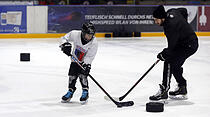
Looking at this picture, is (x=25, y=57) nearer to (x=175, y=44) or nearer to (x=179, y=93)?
(x=179, y=93)

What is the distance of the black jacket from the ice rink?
2.02ft

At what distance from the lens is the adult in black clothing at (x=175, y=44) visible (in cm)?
484

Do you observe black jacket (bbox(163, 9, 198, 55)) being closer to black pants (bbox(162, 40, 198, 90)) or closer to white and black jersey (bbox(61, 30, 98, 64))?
black pants (bbox(162, 40, 198, 90))

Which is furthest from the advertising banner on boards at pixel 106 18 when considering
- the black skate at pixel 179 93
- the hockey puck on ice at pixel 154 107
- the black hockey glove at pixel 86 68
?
the hockey puck on ice at pixel 154 107

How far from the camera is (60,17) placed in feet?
42.4

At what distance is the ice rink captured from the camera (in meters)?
4.70

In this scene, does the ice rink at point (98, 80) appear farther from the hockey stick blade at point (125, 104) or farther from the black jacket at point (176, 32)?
the black jacket at point (176, 32)

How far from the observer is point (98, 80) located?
261 inches

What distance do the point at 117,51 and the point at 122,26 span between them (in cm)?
337

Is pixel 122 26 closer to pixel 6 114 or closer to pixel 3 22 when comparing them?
pixel 3 22

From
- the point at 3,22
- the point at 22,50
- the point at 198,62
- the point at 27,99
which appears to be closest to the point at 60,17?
the point at 3,22

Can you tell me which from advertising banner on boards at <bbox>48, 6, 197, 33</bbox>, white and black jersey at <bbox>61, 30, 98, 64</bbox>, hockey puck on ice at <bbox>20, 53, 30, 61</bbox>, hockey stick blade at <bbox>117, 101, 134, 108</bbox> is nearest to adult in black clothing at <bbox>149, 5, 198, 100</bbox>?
hockey stick blade at <bbox>117, 101, 134, 108</bbox>

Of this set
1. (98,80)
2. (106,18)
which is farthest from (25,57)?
(106,18)

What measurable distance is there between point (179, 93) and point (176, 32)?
2.68 feet
